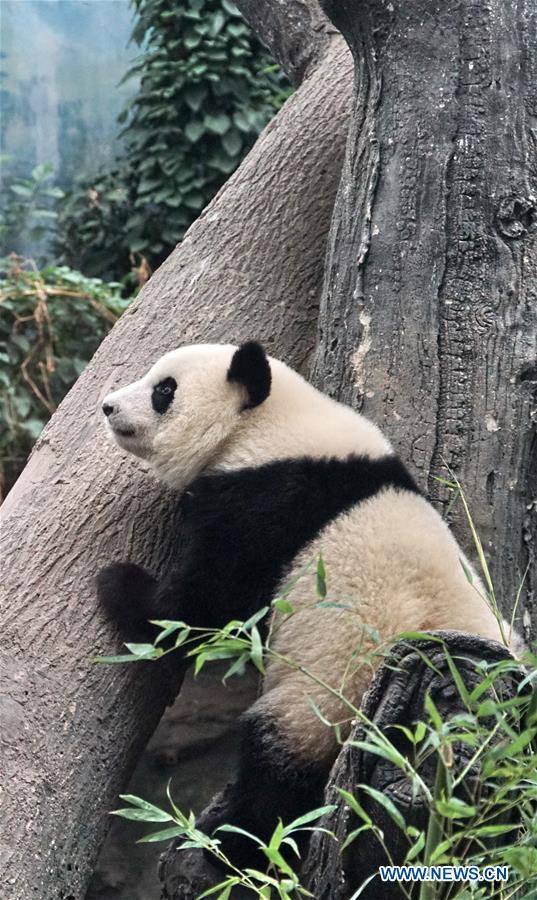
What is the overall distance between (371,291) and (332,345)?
0.65ft

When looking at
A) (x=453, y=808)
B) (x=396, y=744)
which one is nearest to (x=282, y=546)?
(x=396, y=744)

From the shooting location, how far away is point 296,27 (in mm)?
4059

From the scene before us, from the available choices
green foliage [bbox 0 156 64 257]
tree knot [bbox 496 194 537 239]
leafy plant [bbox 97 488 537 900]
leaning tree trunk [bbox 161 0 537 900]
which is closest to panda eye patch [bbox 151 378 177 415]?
leaning tree trunk [bbox 161 0 537 900]

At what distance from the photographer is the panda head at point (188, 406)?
2658 millimetres

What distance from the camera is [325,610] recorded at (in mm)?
2328

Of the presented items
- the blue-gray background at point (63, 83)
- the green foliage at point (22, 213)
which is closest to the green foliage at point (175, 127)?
the green foliage at point (22, 213)

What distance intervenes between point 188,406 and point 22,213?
17.2ft

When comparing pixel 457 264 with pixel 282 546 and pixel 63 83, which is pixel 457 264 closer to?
pixel 282 546

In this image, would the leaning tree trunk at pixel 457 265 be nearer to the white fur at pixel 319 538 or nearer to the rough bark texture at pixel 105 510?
the white fur at pixel 319 538

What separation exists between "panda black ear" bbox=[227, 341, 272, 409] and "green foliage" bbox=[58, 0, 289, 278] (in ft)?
15.7

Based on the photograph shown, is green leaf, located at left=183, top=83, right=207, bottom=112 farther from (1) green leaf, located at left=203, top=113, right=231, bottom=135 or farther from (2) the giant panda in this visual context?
(2) the giant panda

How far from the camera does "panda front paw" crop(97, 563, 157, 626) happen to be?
2717 millimetres

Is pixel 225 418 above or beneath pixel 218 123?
above

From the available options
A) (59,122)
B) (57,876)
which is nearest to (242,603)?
(57,876)
